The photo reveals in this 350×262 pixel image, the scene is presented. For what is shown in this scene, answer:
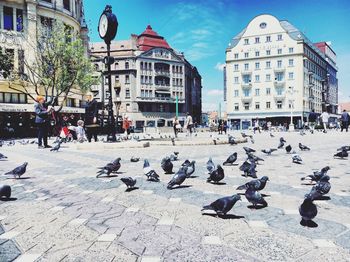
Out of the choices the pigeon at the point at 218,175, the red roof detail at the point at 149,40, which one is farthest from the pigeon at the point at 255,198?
the red roof detail at the point at 149,40

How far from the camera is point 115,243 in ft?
9.27

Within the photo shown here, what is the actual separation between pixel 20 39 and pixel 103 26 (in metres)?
22.3

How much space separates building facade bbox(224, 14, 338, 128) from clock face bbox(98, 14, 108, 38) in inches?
1921

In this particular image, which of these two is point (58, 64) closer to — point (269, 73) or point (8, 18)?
point (8, 18)

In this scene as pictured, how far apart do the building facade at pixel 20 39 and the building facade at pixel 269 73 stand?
3764 cm

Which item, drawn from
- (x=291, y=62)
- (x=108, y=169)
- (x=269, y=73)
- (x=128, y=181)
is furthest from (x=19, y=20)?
(x=291, y=62)

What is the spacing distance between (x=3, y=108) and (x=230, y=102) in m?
45.2

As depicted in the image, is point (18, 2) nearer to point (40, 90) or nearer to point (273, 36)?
point (40, 90)

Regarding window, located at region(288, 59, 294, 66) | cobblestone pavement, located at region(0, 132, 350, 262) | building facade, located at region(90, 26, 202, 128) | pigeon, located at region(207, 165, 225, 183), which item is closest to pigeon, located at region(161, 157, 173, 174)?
cobblestone pavement, located at region(0, 132, 350, 262)

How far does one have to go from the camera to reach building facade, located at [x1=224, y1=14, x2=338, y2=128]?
191 ft

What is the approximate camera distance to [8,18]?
3070cm

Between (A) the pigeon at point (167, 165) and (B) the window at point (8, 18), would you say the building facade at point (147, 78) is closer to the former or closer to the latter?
(B) the window at point (8, 18)

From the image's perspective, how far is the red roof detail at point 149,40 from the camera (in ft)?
209

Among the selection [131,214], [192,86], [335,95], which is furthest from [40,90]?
[335,95]
